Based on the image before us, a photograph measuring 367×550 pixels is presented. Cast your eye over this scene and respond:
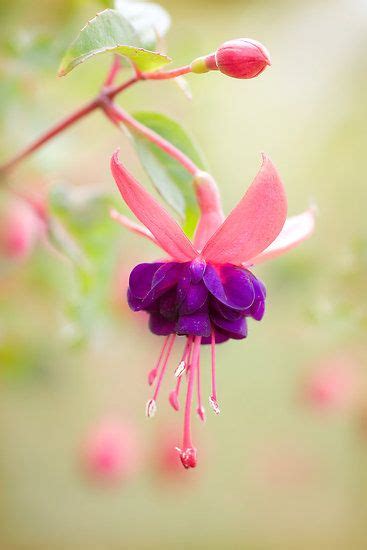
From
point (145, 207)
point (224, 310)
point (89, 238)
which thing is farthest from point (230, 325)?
point (89, 238)

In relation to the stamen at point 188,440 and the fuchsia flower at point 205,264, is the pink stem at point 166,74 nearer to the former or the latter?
the fuchsia flower at point 205,264

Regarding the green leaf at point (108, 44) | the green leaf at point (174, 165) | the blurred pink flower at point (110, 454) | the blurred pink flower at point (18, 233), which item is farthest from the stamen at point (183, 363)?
the blurred pink flower at point (110, 454)

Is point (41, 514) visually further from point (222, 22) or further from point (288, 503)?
point (222, 22)

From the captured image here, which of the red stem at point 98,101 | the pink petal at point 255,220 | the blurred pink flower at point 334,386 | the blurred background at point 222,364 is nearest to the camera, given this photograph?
the pink petal at point 255,220

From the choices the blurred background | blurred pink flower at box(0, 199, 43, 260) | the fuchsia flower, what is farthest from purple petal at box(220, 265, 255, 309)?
the blurred background

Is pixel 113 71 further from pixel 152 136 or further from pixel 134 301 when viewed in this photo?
pixel 134 301

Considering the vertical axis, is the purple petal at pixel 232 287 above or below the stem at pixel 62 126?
below
